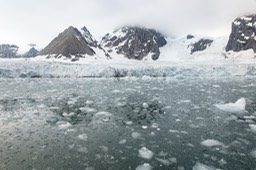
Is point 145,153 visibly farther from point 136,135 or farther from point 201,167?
point 136,135

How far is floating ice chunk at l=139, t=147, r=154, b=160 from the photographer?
7.32m

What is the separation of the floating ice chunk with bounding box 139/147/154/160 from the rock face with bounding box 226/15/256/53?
182 meters

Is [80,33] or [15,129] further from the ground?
[80,33]

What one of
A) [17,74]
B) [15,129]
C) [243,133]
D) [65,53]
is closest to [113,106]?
[15,129]

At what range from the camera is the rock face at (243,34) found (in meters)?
177

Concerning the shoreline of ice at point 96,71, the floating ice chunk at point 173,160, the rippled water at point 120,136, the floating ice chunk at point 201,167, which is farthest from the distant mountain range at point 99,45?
the floating ice chunk at point 201,167

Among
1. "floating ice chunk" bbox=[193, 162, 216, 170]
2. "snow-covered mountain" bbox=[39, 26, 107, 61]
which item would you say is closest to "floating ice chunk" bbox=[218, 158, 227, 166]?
"floating ice chunk" bbox=[193, 162, 216, 170]

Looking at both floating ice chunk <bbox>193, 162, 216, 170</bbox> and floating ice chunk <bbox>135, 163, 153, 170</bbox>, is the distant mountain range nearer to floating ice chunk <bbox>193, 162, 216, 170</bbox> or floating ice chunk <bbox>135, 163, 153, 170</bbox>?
floating ice chunk <bbox>135, 163, 153, 170</bbox>

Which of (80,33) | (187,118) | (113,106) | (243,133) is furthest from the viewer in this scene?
(80,33)

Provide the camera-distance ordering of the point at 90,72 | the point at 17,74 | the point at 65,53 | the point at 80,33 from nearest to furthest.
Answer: the point at 17,74 → the point at 90,72 → the point at 65,53 → the point at 80,33

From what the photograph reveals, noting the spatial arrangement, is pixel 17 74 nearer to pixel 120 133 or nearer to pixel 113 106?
pixel 113 106

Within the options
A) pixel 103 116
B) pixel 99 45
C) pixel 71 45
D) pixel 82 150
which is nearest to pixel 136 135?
pixel 82 150

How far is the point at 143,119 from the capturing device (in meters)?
11.3

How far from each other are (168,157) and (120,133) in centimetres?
242
